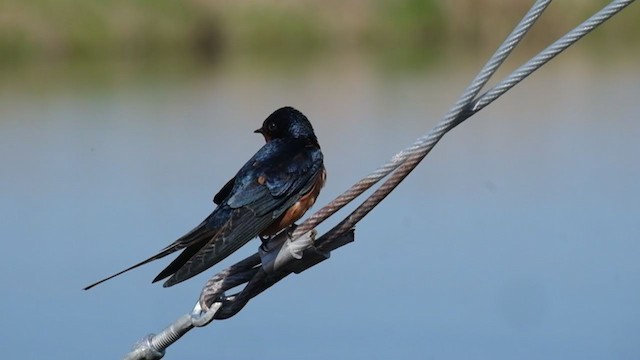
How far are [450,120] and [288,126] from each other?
1418mm

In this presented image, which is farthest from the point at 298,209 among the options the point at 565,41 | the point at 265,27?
the point at 265,27

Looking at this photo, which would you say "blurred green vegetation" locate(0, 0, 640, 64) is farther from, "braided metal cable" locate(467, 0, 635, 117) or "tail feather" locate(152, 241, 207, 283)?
"braided metal cable" locate(467, 0, 635, 117)

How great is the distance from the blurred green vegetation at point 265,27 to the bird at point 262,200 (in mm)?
11997

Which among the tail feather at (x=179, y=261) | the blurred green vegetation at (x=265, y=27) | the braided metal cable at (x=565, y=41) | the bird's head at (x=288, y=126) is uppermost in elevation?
the blurred green vegetation at (x=265, y=27)

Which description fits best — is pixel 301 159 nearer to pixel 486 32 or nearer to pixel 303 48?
pixel 486 32

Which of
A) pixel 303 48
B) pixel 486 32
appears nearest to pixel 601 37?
pixel 486 32

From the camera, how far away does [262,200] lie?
12.6ft

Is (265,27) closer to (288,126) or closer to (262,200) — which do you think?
(288,126)

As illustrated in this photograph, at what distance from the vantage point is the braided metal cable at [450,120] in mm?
2906

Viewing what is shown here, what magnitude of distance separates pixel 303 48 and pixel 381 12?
4.16ft

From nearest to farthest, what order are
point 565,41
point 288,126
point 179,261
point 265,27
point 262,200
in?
1. point 565,41
2. point 179,261
3. point 262,200
4. point 288,126
5. point 265,27

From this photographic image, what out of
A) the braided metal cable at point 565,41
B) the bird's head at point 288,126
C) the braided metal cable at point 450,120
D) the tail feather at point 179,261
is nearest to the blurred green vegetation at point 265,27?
the bird's head at point 288,126

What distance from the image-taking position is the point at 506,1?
17219 mm

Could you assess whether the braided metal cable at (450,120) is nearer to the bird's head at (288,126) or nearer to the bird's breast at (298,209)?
the bird's breast at (298,209)
